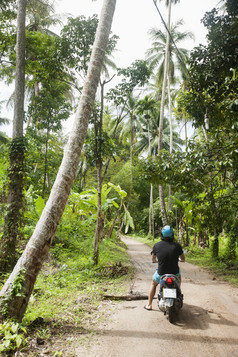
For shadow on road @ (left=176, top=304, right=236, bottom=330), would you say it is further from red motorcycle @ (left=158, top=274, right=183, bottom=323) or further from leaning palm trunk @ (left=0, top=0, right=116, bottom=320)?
leaning palm trunk @ (left=0, top=0, right=116, bottom=320)

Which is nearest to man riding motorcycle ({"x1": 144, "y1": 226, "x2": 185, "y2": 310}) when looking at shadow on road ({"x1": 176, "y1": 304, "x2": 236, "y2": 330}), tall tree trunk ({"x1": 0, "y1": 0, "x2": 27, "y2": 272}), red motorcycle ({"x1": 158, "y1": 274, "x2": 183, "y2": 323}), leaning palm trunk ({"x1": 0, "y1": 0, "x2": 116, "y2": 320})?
red motorcycle ({"x1": 158, "y1": 274, "x2": 183, "y2": 323})

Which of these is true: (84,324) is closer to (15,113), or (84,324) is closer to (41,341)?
(41,341)

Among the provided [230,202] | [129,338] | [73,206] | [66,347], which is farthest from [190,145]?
[73,206]

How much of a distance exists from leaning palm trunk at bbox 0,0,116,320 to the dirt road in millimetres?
1114

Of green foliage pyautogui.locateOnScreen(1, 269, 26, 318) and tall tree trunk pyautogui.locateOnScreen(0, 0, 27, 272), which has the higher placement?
tall tree trunk pyautogui.locateOnScreen(0, 0, 27, 272)

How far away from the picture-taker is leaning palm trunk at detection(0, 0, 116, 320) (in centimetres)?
337

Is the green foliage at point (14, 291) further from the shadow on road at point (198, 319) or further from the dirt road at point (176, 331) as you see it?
the shadow on road at point (198, 319)

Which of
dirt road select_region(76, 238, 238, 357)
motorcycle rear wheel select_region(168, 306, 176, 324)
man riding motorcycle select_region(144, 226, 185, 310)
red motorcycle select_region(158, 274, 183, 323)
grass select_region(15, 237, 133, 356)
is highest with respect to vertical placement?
man riding motorcycle select_region(144, 226, 185, 310)

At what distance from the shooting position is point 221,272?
26.1ft

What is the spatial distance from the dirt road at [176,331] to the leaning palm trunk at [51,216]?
1114 mm

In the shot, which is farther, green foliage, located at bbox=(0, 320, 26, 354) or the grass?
the grass

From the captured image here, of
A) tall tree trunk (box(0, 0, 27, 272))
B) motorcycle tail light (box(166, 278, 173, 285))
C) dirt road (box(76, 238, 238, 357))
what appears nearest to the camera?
dirt road (box(76, 238, 238, 357))

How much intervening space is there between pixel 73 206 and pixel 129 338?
33.4 ft

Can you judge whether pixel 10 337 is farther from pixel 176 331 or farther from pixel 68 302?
pixel 176 331
